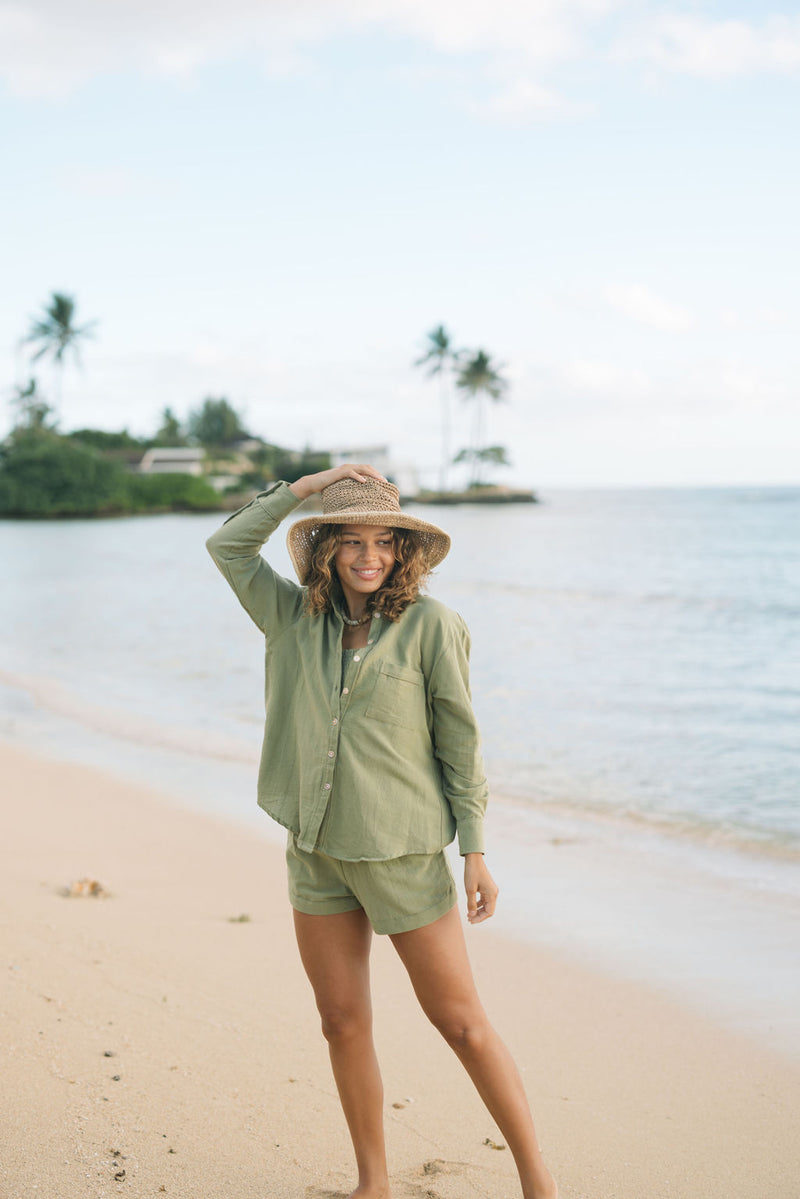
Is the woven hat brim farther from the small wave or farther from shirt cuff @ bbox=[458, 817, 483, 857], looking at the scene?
the small wave

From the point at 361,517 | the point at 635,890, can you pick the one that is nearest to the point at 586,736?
the point at 635,890

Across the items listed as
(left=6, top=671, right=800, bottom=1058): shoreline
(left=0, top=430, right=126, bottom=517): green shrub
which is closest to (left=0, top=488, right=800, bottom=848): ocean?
(left=6, top=671, right=800, bottom=1058): shoreline

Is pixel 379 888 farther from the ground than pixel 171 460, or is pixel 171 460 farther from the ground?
pixel 171 460

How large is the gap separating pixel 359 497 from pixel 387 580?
21 cm

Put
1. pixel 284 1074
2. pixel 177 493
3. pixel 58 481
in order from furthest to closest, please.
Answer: pixel 177 493 < pixel 58 481 < pixel 284 1074

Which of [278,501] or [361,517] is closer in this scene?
[361,517]

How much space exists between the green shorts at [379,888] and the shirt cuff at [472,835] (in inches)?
2.4

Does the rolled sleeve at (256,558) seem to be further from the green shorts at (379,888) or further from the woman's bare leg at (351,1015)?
the woman's bare leg at (351,1015)

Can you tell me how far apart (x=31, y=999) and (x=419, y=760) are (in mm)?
1898

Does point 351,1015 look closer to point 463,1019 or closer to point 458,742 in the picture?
point 463,1019

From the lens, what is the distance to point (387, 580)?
2500 millimetres

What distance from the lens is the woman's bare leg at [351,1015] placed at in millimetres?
2404

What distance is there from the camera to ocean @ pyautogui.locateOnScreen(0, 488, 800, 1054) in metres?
4.81

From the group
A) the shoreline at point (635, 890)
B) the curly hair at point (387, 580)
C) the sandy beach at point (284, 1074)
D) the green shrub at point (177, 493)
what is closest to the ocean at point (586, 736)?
the shoreline at point (635, 890)
